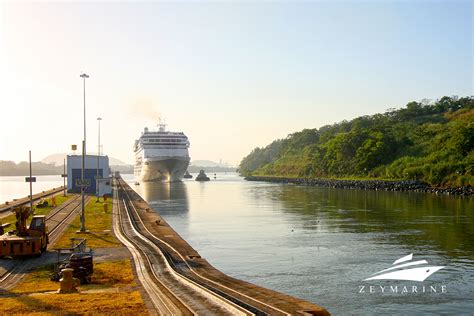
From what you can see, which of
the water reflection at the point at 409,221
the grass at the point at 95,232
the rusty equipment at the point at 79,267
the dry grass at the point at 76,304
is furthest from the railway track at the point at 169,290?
the water reflection at the point at 409,221

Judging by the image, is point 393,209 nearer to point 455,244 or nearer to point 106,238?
point 455,244

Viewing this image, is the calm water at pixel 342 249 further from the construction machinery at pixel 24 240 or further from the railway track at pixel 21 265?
the construction machinery at pixel 24 240

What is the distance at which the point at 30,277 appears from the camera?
2386cm

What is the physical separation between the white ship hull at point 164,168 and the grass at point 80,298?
147 meters

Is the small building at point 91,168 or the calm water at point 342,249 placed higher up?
the small building at point 91,168

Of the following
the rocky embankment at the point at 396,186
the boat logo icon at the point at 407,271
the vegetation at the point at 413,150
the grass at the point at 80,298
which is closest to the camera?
the grass at the point at 80,298

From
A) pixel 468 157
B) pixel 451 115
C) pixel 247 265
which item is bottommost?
pixel 247 265

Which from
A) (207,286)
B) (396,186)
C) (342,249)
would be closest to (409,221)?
(342,249)

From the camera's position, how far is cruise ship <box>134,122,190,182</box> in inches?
6757

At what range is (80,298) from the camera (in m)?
18.8

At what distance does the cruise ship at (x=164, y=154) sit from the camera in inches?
6757

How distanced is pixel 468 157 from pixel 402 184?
46.9ft

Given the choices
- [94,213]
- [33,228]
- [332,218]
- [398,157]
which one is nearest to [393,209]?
[332,218]

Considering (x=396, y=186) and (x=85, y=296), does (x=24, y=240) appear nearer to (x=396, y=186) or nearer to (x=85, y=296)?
(x=85, y=296)
